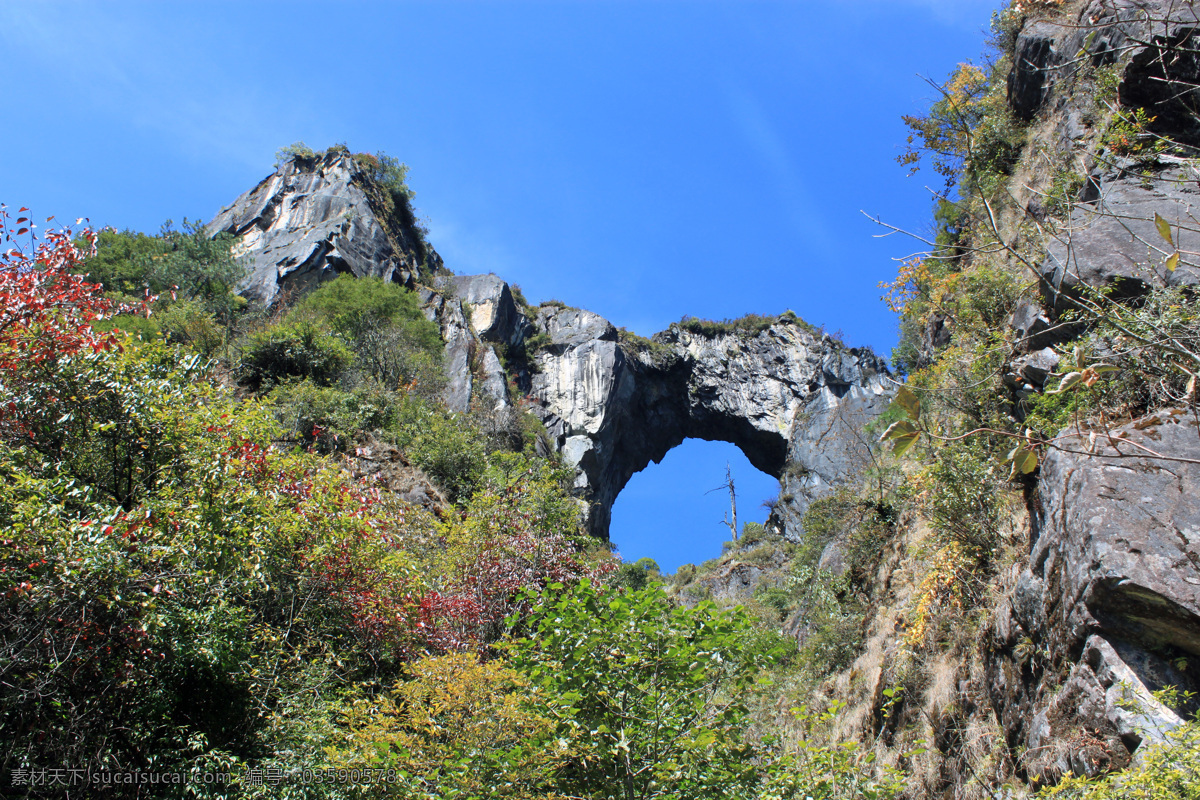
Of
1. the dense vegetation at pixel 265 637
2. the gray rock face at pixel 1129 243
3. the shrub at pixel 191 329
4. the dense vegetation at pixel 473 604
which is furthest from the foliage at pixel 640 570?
the gray rock face at pixel 1129 243

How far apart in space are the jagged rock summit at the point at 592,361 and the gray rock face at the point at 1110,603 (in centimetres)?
2212

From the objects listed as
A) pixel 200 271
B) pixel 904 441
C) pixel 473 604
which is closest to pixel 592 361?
pixel 200 271

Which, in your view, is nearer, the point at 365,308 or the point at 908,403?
the point at 908,403

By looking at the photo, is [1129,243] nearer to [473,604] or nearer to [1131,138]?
[1131,138]

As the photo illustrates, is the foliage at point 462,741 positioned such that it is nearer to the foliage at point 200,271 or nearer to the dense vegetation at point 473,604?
the dense vegetation at point 473,604

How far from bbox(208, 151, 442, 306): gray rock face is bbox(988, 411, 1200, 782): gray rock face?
1044 inches

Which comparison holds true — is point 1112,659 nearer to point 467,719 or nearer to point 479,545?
point 467,719

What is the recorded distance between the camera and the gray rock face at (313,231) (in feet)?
89.8

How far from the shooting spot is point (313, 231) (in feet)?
97.5

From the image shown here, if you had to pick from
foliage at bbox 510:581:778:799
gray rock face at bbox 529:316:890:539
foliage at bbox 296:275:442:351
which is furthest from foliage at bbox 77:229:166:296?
foliage at bbox 510:581:778:799

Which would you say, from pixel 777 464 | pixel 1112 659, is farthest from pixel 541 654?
pixel 777 464

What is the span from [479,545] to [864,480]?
9350mm

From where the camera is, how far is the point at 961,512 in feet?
26.0

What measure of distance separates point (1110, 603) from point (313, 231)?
102 feet
